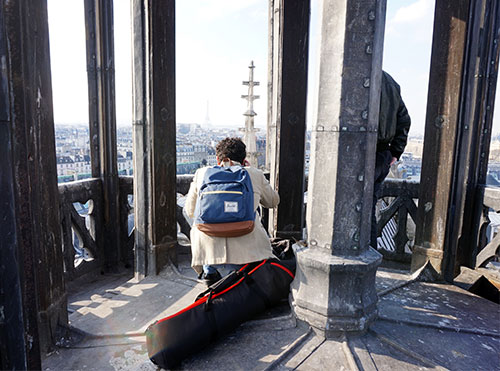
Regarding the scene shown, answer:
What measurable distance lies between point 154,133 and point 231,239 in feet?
5.58

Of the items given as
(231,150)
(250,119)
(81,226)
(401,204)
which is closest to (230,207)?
(231,150)

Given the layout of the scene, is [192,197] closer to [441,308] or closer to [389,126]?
[389,126]

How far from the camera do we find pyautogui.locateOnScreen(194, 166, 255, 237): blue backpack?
3.03 metres

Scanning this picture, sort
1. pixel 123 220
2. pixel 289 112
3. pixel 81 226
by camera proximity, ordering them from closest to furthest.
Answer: pixel 289 112 → pixel 81 226 → pixel 123 220

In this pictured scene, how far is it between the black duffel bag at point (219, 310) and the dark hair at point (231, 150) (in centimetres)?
98

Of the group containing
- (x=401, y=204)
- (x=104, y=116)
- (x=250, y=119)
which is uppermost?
(x=250, y=119)

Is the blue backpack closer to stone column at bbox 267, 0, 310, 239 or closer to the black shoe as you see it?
the black shoe

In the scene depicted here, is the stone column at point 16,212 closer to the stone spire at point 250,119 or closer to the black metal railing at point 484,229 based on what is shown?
the black metal railing at point 484,229

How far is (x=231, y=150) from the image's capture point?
3.42m

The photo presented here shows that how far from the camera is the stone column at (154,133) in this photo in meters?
4.06

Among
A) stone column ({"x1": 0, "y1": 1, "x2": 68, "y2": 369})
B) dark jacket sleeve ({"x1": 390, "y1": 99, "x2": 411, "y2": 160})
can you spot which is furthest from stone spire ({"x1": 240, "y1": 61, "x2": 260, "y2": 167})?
stone column ({"x1": 0, "y1": 1, "x2": 68, "y2": 369})

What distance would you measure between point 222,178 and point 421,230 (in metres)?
2.51

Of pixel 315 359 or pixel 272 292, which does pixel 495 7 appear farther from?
pixel 315 359

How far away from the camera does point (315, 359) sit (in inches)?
95.8
